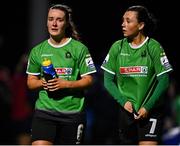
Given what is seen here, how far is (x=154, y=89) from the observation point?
8.03 meters

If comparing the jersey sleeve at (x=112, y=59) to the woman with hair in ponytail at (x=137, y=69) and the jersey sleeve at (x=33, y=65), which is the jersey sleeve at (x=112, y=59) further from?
the jersey sleeve at (x=33, y=65)

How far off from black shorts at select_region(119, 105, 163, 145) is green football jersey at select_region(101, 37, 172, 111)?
0.23 metres

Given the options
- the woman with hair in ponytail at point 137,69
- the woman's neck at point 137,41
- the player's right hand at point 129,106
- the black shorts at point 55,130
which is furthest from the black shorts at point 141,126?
the woman's neck at point 137,41

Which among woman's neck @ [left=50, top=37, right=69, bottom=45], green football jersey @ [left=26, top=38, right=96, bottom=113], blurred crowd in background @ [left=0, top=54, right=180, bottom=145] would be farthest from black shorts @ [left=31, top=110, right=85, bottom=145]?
blurred crowd in background @ [left=0, top=54, right=180, bottom=145]

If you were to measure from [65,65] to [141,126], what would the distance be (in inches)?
38.2

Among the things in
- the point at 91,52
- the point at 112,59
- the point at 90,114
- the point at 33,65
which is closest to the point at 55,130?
the point at 33,65

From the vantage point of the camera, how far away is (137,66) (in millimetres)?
7844

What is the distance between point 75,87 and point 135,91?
Answer: 583 mm

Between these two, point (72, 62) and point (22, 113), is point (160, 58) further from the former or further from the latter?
point (22, 113)

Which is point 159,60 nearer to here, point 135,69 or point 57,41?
point 135,69

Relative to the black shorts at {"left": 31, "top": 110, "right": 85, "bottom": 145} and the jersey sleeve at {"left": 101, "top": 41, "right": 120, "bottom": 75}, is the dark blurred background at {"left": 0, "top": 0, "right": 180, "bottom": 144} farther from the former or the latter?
the black shorts at {"left": 31, "top": 110, "right": 85, "bottom": 145}

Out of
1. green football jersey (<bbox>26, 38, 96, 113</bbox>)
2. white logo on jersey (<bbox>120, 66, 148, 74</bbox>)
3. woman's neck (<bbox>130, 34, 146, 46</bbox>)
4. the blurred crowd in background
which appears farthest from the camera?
the blurred crowd in background

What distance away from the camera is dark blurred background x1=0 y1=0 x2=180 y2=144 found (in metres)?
11.1

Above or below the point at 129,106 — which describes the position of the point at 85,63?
above
